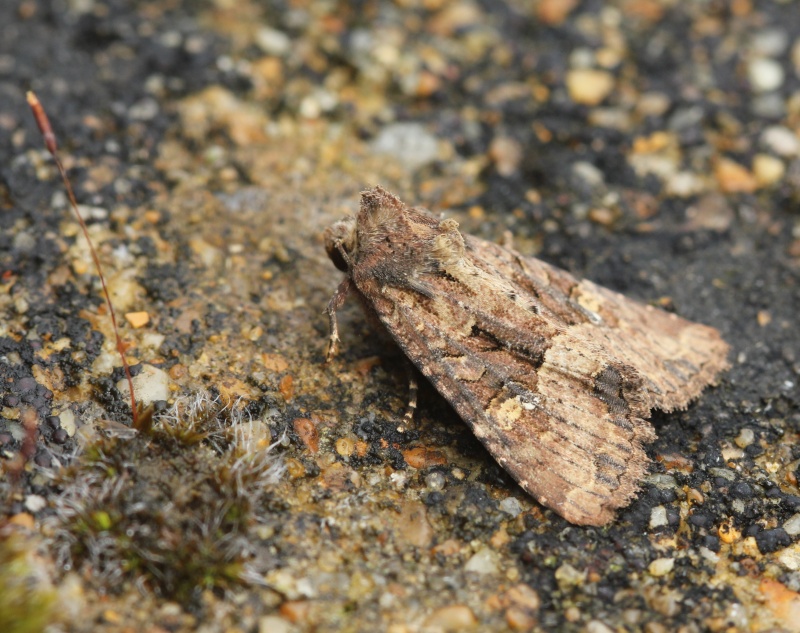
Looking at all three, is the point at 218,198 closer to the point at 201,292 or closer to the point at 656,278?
the point at 201,292

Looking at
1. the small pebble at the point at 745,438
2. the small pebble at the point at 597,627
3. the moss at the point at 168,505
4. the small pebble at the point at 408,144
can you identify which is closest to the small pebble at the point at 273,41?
the small pebble at the point at 408,144

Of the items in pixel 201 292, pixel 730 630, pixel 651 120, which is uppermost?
pixel 651 120

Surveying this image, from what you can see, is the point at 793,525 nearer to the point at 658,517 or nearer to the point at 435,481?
the point at 658,517

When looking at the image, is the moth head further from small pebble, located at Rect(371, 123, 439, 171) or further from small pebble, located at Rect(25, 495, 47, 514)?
small pebble, located at Rect(25, 495, 47, 514)

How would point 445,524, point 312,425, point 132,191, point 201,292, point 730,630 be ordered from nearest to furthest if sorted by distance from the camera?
point 730,630 < point 445,524 < point 312,425 < point 201,292 < point 132,191

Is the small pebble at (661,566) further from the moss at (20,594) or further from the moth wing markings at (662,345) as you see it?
the moss at (20,594)

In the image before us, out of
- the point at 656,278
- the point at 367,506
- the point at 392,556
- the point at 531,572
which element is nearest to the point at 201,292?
the point at 367,506

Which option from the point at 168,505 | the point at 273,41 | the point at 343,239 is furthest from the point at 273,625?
the point at 273,41
